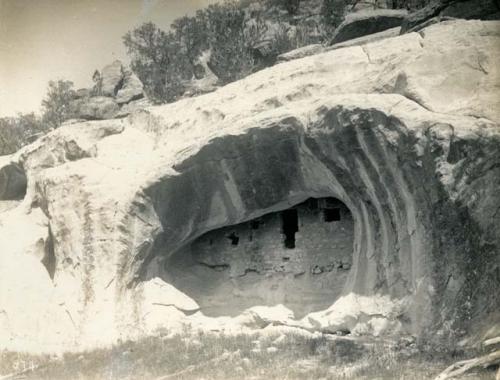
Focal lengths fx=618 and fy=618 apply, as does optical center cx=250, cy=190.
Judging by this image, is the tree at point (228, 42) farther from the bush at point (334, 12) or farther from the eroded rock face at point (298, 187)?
the eroded rock face at point (298, 187)

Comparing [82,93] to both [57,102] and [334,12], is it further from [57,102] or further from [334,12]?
[334,12]

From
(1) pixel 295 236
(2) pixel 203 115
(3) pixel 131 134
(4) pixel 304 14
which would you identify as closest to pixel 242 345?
(1) pixel 295 236

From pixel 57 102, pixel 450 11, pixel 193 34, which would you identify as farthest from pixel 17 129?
pixel 450 11

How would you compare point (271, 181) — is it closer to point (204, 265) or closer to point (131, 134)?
point (204, 265)

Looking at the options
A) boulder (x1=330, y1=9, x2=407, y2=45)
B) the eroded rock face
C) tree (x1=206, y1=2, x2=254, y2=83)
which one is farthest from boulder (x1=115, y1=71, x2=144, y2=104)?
boulder (x1=330, y1=9, x2=407, y2=45)

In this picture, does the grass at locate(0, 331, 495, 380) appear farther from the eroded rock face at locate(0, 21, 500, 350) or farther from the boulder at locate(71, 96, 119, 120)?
the boulder at locate(71, 96, 119, 120)
